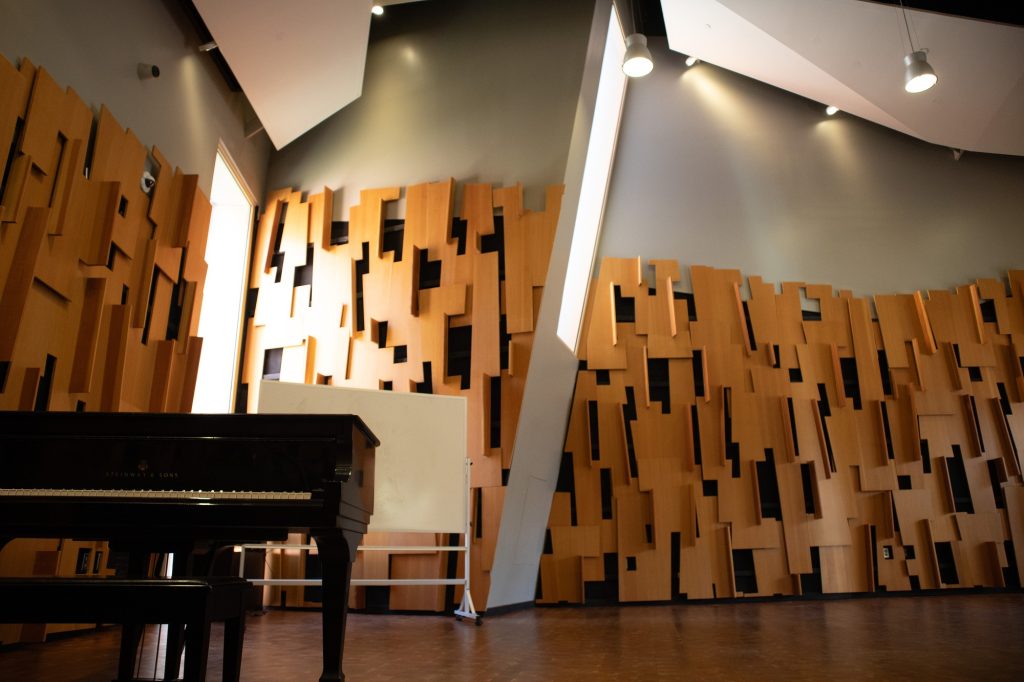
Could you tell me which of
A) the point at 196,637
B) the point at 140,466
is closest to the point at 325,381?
the point at 140,466

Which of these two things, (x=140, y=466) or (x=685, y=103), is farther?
(x=685, y=103)

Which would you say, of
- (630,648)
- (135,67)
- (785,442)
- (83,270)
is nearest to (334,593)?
(630,648)

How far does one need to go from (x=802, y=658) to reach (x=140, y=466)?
94.2 inches

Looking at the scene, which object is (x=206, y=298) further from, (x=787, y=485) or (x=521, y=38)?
(x=787, y=485)

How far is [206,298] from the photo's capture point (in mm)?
5562

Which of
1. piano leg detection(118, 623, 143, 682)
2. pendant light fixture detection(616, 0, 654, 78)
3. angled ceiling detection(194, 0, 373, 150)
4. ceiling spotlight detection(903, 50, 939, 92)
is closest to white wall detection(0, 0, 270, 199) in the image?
angled ceiling detection(194, 0, 373, 150)

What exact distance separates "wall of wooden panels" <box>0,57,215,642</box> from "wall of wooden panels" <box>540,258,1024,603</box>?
314 centimetres

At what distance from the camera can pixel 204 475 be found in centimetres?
216

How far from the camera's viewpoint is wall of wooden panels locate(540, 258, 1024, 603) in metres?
5.57

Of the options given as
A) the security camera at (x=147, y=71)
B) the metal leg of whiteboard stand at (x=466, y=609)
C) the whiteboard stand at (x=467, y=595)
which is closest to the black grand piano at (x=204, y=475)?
the whiteboard stand at (x=467, y=595)

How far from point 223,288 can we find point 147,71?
6.04ft

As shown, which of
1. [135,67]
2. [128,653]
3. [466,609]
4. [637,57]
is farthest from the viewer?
[637,57]

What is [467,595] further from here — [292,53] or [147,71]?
[292,53]

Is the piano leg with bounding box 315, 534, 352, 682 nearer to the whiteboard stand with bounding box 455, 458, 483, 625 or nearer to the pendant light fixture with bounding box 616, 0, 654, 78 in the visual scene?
the whiteboard stand with bounding box 455, 458, 483, 625
